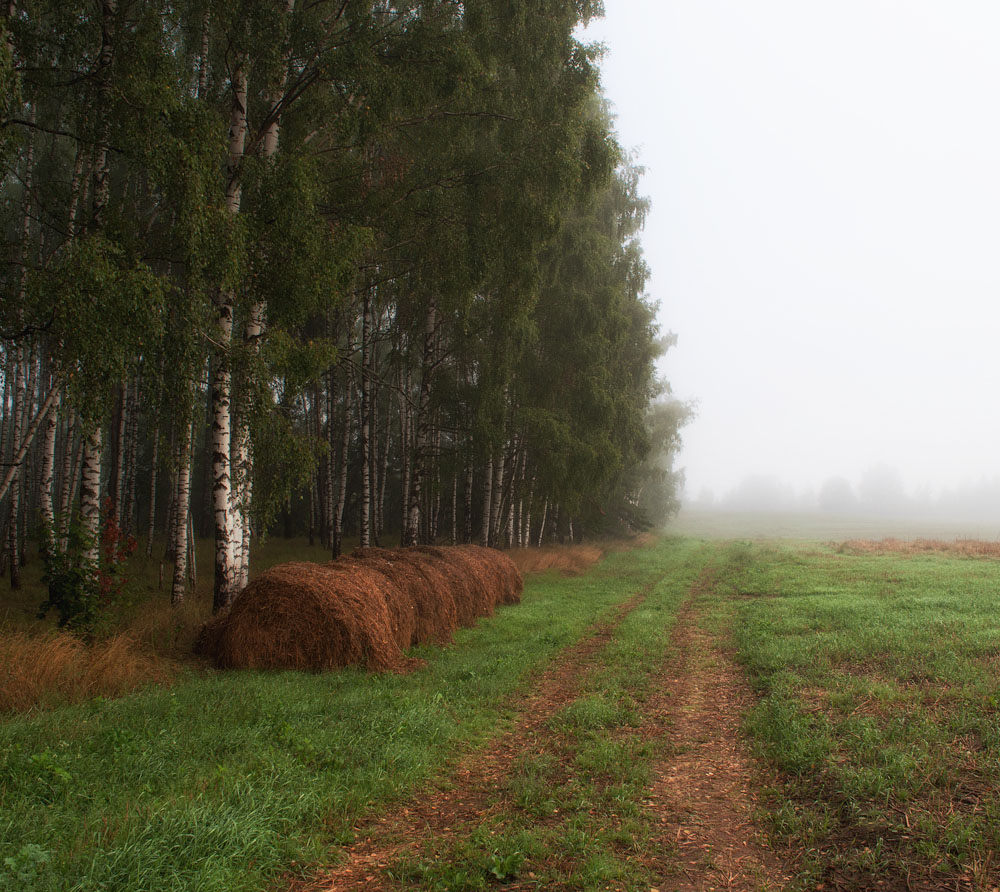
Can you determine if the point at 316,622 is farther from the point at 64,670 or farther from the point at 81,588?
the point at 81,588

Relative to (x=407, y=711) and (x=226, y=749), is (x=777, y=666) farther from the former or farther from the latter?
(x=226, y=749)

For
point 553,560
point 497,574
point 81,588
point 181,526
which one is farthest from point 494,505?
point 81,588

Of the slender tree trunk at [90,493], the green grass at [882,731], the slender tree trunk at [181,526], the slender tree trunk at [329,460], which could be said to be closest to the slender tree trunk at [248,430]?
the slender tree trunk at [181,526]

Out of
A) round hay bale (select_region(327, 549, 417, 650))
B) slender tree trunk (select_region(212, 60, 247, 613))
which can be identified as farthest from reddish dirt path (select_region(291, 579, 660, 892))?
slender tree trunk (select_region(212, 60, 247, 613))

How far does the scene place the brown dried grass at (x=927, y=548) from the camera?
2372 centimetres

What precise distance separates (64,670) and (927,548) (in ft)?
100

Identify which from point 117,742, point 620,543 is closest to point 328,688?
point 117,742

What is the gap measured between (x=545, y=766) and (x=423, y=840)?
146 cm

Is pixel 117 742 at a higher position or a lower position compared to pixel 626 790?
higher

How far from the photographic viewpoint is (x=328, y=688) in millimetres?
7141

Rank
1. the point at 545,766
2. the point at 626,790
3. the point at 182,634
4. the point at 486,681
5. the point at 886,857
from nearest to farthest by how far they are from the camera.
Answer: the point at 886,857 < the point at 626,790 < the point at 545,766 < the point at 486,681 < the point at 182,634

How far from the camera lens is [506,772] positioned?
17.3ft

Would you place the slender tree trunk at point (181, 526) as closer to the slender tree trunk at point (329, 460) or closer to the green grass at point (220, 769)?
the green grass at point (220, 769)

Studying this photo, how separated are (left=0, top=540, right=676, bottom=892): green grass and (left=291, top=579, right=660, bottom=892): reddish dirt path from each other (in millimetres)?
176
